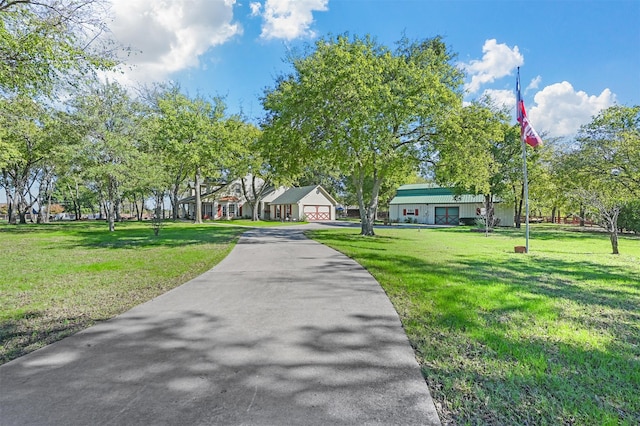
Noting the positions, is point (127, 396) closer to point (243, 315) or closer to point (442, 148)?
point (243, 315)

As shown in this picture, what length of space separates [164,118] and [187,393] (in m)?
34.3

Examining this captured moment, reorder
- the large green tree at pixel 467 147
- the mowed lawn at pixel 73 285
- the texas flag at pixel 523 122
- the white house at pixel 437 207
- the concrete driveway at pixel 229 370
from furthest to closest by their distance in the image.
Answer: the white house at pixel 437 207 → the large green tree at pixel 467 147 → the texas flag at pixel 523 122 → the mowed lawn at pixel 73 285 → the concrete driveway at pixel 229 370

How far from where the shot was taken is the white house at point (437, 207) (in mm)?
38719

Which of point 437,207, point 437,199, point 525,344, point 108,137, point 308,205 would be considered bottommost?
point 525,344

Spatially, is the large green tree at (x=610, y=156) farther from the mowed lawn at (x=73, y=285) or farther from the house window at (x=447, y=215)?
the mowed lawn at (x=73, y=285)

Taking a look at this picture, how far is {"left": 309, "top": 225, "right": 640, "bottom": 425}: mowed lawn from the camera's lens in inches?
105

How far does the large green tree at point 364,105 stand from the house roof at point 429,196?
2242cm

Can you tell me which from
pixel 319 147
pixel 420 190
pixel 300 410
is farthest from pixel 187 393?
pixel 420 190

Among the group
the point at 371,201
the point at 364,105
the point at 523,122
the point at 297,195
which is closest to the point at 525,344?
the point at 523,122

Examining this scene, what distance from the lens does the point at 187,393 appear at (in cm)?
286

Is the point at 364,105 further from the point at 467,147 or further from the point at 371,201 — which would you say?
the point at 371,201

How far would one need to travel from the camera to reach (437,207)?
42969 mm

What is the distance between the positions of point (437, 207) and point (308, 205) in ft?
53.3

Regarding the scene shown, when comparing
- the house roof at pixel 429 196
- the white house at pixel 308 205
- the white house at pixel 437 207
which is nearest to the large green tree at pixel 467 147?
Answer: the white house at pixel 437 207
